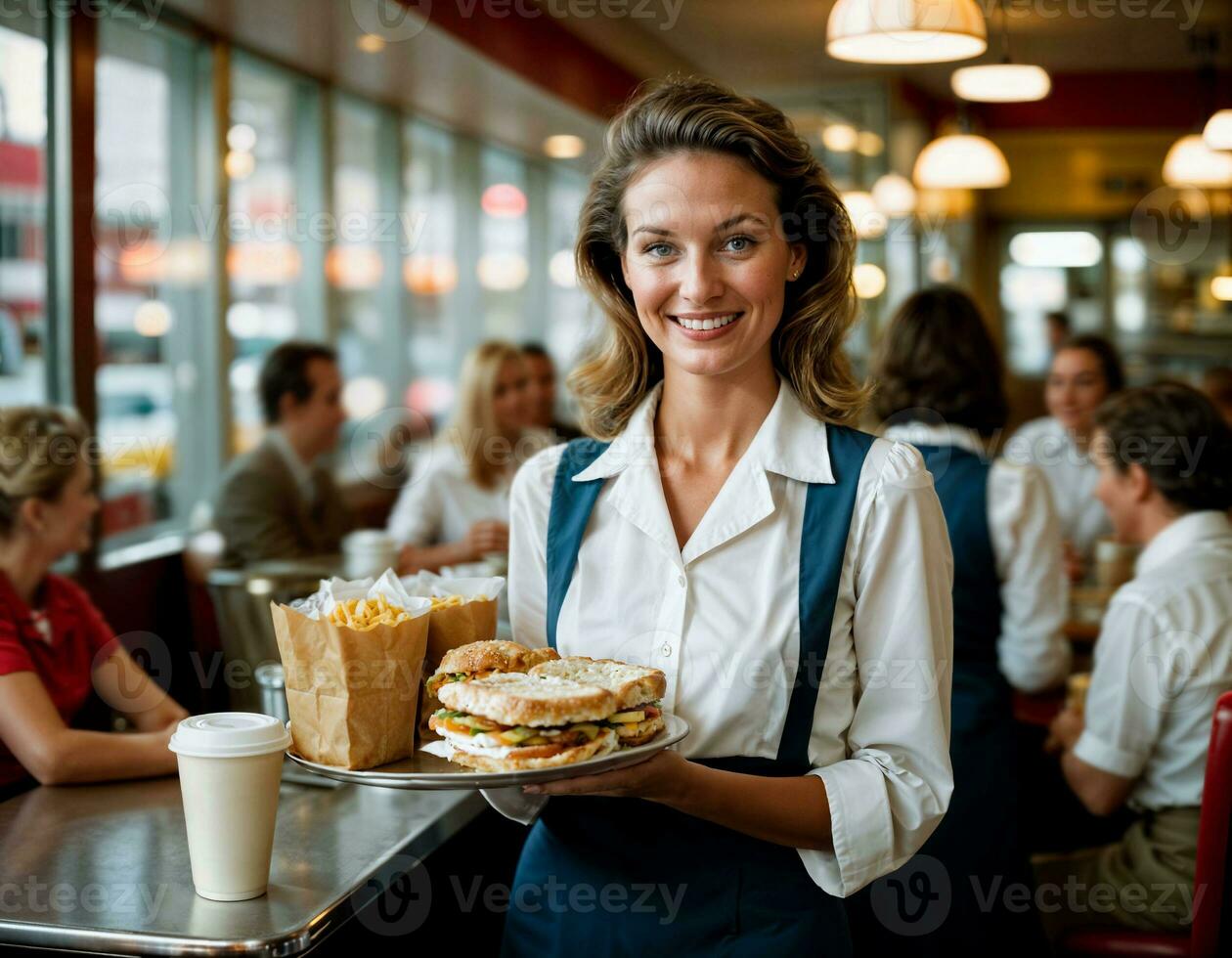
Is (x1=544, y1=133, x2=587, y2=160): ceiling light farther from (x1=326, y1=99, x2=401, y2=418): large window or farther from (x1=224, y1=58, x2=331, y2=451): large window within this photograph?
(x1=224, y1=58, x2=331, y2=451): large window

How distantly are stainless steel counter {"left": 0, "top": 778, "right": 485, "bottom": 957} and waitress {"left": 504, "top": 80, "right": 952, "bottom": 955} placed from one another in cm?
28

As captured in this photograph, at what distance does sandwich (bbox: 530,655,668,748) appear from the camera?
144cm

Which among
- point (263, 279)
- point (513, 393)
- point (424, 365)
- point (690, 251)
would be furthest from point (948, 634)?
point (424, 365)

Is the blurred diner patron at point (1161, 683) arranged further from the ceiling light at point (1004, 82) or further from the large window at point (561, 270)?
the large window at point (561, 270)

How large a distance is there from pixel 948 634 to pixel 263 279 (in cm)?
484

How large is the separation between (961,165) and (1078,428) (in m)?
1.51

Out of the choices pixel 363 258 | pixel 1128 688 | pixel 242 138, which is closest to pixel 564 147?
pixel 363 258

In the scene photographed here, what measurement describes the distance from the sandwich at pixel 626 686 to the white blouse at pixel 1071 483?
3.91 metres

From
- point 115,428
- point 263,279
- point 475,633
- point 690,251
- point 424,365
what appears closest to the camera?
point 690,251

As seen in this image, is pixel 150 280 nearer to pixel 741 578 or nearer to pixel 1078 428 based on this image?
pixel 1078 428

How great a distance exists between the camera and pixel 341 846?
1957mm

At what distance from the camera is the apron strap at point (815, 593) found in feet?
5.20

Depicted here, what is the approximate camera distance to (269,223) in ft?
19.3

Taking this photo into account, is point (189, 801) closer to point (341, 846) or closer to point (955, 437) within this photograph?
point (341, 846)
